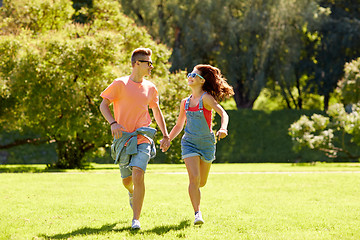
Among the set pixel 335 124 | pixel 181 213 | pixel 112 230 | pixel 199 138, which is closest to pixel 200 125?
pixel 199 138

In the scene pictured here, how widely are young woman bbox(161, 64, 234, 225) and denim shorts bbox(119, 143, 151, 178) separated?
0.27m

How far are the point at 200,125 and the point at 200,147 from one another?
11.4 inches

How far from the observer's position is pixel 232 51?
108 feet

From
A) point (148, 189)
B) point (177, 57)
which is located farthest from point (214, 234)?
point (177, 57)

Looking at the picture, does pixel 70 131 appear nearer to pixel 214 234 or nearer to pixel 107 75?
pixel 107 75

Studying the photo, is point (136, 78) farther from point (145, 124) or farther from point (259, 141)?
point (259, 141)

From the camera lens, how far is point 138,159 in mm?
6176

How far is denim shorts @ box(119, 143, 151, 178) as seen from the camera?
243 inches

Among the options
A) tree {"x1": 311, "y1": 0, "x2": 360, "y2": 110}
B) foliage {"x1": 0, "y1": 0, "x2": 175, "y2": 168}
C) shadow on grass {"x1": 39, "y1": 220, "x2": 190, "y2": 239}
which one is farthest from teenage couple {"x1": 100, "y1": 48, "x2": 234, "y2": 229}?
tree {"x1": 311, "y1": 0, "x2": 360, "y2": 110}

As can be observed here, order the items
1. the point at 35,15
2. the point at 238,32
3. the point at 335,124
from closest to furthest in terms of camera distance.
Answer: the point at 35,15 → the point at 335,124 → the point at 238,32

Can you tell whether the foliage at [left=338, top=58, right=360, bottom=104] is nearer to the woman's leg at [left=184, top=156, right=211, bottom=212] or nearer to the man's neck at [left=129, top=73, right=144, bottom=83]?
the woman's leg at [left=184, top=156, right=211, bottom=212]

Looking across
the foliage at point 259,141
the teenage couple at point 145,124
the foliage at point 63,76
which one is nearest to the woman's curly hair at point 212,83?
the teenage couple at point 145,124

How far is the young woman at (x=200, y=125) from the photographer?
648cm

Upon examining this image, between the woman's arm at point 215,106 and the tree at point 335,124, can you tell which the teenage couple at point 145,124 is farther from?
the tree at point 335,124
